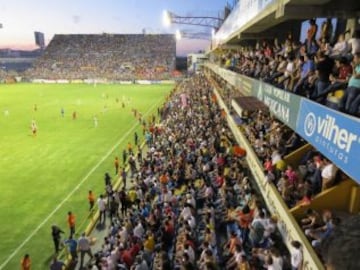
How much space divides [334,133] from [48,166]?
→ 2184 cm

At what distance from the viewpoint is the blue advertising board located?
5.50 m

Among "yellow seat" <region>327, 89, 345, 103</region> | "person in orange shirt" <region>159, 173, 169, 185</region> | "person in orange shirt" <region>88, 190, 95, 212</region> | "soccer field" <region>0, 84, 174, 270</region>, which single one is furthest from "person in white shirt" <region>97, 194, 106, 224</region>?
"yellow seat" <region>327, 89, 345, 103</region>

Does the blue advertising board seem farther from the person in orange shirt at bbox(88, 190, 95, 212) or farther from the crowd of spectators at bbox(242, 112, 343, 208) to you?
the person in orange shirt at bbox(88, 190, 95, 212)

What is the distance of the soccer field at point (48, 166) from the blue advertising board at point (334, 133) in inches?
391

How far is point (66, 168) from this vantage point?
24.8 metres

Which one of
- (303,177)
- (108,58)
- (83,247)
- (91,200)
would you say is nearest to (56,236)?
(83,247)

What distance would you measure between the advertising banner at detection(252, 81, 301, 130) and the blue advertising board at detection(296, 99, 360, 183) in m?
0.63

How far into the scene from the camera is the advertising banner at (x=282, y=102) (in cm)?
918

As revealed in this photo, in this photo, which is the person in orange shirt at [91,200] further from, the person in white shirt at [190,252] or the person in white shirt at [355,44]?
the person in white shirt at [355,44]

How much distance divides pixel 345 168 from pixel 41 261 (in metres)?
11.3

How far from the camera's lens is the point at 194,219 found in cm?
1215

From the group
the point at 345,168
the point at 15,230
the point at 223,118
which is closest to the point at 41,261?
the point at 15,230

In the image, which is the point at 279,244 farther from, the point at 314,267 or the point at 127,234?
the point at 127,234

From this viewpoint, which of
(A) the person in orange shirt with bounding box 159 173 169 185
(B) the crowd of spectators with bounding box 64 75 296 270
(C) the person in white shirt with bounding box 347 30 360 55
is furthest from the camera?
(A) the person in orange shirt with bounding box 159 173 169 185
